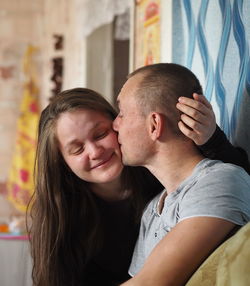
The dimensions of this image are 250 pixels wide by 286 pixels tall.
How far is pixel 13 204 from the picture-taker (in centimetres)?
501

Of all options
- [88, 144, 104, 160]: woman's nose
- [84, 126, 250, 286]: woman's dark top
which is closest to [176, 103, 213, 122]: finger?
[88, 144, 104, 160]: woman's nose

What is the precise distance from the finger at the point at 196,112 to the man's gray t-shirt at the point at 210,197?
0.11m

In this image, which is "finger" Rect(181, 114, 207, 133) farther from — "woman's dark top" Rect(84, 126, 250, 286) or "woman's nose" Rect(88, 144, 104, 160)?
"woman's dark top" Rect(84, 126, 250, 286)

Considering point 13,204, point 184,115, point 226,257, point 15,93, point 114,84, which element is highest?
point 184,115

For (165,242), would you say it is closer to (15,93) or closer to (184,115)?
(184,115)

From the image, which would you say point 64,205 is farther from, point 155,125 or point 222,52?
point 222,52

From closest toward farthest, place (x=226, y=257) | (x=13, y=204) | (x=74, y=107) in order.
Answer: (x=226, y=257)
(x=74, y=107)
(x=13, y=204)

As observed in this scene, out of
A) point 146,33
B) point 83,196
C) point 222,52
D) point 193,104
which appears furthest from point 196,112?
point 146,33

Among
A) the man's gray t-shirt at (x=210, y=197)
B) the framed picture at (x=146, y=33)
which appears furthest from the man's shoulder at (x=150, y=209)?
the framed picture at (x=146, y=33)

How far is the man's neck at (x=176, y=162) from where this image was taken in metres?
1.23

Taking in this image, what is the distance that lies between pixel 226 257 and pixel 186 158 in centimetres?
42

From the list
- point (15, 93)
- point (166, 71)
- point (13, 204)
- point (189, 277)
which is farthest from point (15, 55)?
point (189, 277)

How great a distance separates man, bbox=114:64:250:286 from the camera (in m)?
1.01

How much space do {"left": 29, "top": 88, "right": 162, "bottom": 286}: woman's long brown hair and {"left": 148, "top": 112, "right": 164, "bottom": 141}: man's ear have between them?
38cm
